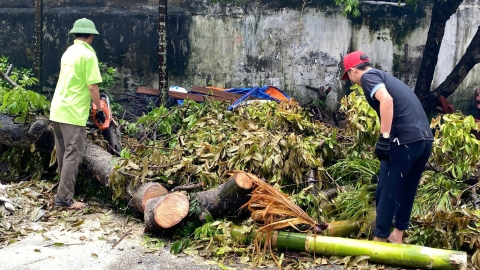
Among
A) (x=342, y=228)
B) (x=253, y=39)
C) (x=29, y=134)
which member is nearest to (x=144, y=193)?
(x=342, y=228)

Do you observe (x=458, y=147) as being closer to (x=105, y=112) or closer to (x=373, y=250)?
(x=373, y=250)

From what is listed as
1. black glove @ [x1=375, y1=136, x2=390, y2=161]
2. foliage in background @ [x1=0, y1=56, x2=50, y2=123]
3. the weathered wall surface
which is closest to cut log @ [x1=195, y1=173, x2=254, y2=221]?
black glove @ [x1=375, y1=136, x2=390, y2=161]

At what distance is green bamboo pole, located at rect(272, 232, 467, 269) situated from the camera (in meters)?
3.79

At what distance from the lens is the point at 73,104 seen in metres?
5.10

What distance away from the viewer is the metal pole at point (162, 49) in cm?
870

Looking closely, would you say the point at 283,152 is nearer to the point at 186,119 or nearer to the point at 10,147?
the point at 186,119

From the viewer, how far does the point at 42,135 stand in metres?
5.76

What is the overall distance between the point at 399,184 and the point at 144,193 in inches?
88.4

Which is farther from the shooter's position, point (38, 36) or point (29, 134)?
point (38, 36)

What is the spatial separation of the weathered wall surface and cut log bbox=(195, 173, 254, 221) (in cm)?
573

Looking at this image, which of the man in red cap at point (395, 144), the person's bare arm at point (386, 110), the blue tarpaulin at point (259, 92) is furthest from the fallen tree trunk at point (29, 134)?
the blue tarpaulin at point (259, 92)

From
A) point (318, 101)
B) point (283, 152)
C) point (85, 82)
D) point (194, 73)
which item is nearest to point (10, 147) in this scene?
point (85, 82)

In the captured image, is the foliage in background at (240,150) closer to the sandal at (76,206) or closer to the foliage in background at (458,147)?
the sandal at (76,206)

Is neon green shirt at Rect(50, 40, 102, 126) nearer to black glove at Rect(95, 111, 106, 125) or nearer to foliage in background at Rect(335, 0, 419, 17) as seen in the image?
black glove at Rect(95, 111, 106, 125)
